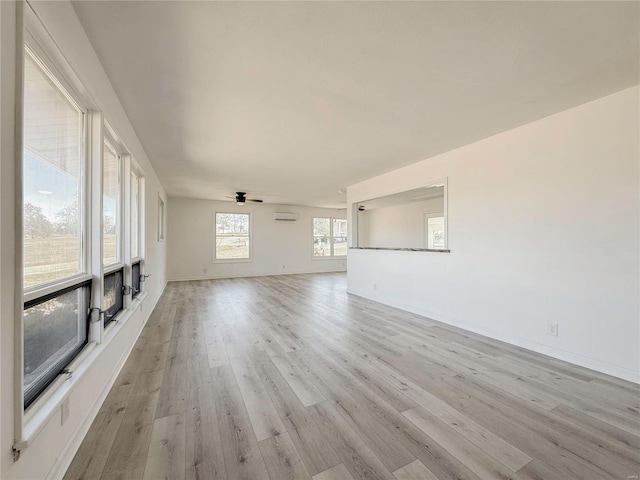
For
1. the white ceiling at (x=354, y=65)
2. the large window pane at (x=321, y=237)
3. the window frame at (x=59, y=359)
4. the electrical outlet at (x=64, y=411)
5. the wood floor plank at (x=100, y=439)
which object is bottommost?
the wood floor plank at (x=100, y=439)

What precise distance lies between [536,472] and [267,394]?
1.62 metres

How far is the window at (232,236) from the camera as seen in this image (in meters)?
8.10

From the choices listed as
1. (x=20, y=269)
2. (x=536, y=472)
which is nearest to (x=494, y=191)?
(x=536, y=472)

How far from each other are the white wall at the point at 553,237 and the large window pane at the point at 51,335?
3909 mm

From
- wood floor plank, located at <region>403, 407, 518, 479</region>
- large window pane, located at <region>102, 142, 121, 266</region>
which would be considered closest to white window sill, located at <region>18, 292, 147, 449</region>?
large window pane, located at <region>102, 142, 121, 266</region>

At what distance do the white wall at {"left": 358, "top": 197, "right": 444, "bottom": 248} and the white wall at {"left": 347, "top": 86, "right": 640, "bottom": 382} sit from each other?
11.0 ft

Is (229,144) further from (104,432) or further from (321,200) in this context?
(321,200)

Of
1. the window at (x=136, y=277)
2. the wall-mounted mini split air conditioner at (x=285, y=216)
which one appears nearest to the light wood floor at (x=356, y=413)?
the window at (x=136, y=277)

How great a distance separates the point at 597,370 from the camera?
2348mm

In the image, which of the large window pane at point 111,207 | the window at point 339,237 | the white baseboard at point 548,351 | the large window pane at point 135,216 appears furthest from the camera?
the window at point 339,237

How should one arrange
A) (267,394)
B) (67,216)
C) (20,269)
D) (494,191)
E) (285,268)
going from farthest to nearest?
(285,268) < (494,191) < (267,394) < (67,216) < (20,269)

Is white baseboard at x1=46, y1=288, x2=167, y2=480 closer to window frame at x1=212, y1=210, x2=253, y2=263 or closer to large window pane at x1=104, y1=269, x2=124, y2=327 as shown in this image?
large window pane at x1=104, y1=269, x2=124, y2=327

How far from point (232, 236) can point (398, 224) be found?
5.19 meters

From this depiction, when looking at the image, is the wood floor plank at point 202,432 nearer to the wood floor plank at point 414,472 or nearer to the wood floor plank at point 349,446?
the wood floor plank at point 349,446
